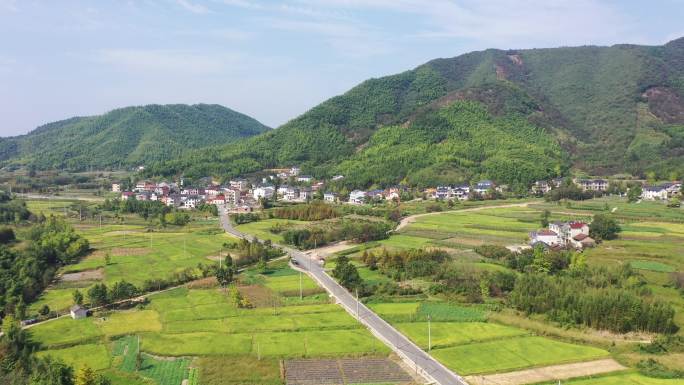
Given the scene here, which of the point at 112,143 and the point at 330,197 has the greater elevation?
the point at 112,143

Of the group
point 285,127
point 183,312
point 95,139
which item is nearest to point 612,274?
point 183,312

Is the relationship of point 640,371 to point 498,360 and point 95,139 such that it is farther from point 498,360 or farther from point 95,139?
point 95,139

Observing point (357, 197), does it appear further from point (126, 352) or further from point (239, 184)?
point (126, 352)

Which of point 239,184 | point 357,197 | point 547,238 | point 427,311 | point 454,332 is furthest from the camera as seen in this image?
point 239,184

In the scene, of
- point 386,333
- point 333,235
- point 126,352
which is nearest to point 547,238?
point 333,235

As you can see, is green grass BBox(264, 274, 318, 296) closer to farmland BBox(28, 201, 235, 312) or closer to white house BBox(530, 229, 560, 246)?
farmland BBox(28, 201, 235, 312)

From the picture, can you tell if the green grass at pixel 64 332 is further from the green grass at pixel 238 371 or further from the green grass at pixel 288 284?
the green grass at pixel 288 284
